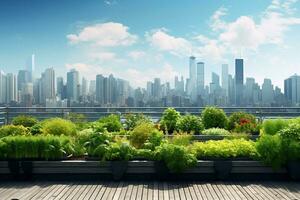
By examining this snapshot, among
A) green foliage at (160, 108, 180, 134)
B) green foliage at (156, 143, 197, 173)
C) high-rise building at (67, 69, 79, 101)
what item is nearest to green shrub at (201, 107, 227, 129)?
green foliage at (160, 108, 180, 134)

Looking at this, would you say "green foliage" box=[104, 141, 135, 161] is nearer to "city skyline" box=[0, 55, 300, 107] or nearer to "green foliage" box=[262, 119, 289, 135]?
"green foliage" box=[262, 119, 289, 135]

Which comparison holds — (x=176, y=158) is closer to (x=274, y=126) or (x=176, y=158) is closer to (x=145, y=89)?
(x=274, y=126)

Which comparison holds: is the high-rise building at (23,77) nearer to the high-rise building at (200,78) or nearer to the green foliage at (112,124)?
the high-rise building at (200,78)

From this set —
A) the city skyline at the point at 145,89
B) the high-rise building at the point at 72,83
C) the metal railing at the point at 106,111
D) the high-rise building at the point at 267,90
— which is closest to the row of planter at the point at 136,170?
the metal railing at the point at 106,111

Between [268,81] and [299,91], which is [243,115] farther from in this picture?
[268,81]

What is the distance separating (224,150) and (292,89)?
1562cm

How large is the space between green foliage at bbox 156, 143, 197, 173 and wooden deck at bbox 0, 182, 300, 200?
10.8 inches

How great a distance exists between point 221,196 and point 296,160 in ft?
5.51

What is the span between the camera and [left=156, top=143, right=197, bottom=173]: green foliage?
7203 mm

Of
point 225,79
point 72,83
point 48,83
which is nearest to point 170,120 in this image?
point 48,83

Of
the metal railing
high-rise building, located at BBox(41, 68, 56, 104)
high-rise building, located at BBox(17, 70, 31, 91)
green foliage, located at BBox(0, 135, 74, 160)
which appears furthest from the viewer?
high-rise building, located at BBox(17, 70, 31, 91)

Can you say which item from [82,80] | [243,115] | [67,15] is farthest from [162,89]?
[243,115]

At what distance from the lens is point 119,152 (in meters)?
Answer: 7.47

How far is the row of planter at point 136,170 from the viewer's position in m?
7.40
